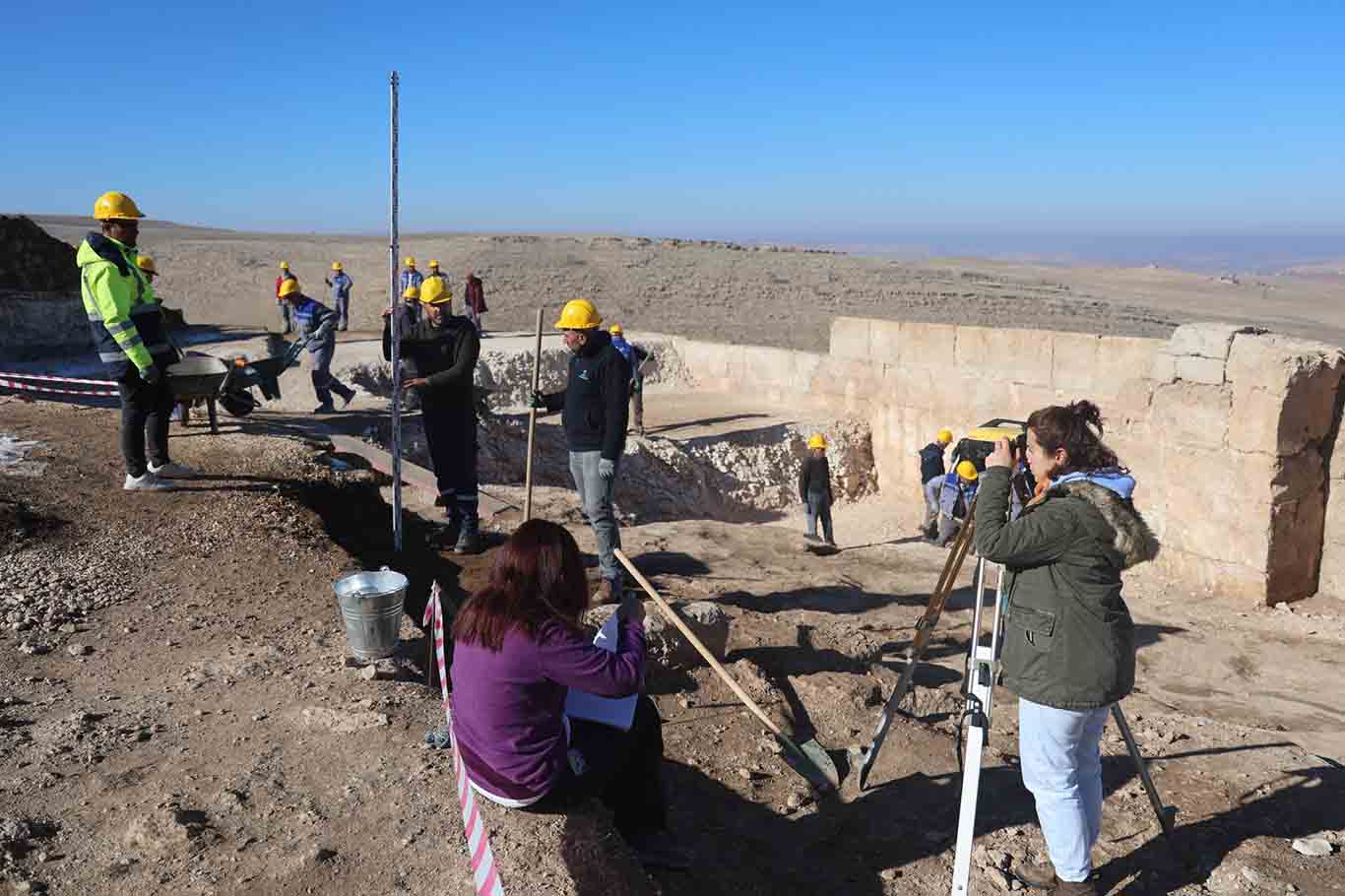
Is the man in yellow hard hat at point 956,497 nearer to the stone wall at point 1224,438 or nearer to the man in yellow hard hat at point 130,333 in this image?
the stone wall at point 1224,438

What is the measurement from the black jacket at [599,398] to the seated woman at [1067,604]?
273 centimetres

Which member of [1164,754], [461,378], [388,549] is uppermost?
[461,378]

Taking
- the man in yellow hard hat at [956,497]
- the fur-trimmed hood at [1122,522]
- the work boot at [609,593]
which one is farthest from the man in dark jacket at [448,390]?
the man in yellow hard hat at [956,497]

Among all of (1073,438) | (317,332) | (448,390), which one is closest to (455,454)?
(448,390)

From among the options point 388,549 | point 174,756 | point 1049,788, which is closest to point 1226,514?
point 1049,788

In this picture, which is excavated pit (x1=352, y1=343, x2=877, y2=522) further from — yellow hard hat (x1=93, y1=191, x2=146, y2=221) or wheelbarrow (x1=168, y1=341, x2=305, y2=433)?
yellow hard hat (x1=93, y1=191, x2=146, y2=221)

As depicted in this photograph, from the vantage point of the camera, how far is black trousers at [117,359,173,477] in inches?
254

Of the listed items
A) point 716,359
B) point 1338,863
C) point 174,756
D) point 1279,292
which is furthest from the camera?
point 1279,292

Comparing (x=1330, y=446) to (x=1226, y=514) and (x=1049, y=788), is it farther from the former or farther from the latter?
(x=1049, y=788)

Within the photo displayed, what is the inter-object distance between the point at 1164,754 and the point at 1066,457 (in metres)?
2.69

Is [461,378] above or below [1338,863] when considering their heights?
above

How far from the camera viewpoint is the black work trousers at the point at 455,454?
6828 mm

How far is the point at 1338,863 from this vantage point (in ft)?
13.6

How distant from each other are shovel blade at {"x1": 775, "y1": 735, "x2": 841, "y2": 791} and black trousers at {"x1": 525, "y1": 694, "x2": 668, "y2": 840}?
51.1 inches
